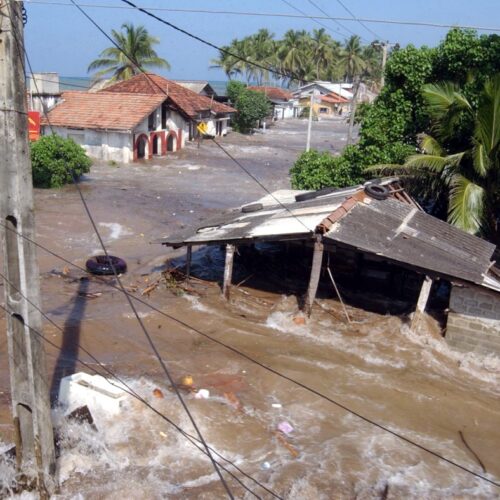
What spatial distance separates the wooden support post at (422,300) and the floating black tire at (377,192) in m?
3.00

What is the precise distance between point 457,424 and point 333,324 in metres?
4.07

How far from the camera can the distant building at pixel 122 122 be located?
34.6 meters

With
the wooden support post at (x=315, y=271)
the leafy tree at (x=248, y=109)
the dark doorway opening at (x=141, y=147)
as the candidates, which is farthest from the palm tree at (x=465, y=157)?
the leafy tree at (x=248, y=109)

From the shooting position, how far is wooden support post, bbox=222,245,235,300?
1393 cm

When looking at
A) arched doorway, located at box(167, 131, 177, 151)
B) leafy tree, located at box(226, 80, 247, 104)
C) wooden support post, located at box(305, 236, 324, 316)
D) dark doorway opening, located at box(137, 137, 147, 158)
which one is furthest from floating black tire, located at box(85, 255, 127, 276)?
leafy tree, located at box(226, 80, 247, 104)

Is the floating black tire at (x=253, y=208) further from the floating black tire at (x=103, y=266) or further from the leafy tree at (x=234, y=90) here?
the leafy tree at (x=234, y=90)

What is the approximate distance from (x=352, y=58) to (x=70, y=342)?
8330 centimetres

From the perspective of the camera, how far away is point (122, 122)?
34.2 m

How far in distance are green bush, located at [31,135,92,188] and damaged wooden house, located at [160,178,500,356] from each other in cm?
1424

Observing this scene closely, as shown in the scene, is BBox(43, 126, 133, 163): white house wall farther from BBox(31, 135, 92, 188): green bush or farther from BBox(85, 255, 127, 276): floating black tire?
BBox(85, 255, 127, 276): floating black tire

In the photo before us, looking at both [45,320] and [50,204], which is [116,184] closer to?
[50,204]

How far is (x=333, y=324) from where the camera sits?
13414mm

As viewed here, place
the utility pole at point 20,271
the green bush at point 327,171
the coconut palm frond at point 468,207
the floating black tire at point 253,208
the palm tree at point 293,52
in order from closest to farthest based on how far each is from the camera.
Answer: the utility pole at point 20,271 → the coconut palm frond at point 468,207 → the floating black tire at point 253,208 → the green bush at point 327,171 → the palm tree at point 293,52

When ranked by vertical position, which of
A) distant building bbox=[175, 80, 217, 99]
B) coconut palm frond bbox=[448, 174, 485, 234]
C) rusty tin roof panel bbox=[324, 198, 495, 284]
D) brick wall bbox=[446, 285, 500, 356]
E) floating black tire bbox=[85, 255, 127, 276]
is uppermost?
distant building bbox=[175, 80, 217, 99]
